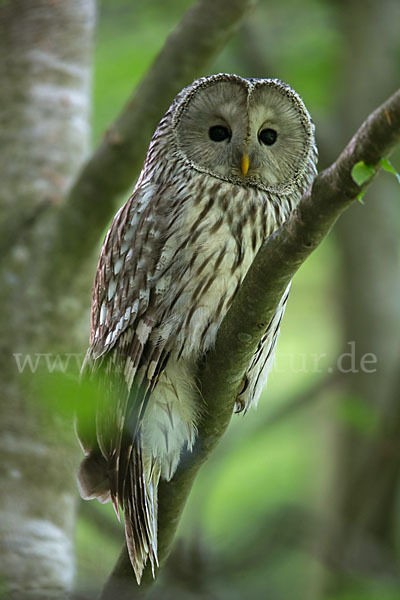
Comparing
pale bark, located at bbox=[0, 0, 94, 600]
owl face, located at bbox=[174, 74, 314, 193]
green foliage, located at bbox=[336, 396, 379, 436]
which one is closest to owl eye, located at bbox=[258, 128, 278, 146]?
owl face, located at bbox=[174, 74, 314, 193]

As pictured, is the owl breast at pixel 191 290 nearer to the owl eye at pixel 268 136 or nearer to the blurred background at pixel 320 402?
the owl eye at pixel 268 136

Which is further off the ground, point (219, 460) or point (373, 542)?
point (219, 460)

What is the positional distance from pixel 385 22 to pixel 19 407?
4.56m

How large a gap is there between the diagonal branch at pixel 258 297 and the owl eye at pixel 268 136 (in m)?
1.00

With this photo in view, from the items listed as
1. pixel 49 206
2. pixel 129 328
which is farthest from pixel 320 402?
pixel 129 328

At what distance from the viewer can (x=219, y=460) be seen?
17.5 feet

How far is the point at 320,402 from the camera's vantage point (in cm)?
701

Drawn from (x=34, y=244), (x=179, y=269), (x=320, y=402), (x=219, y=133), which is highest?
(x=219, y=133)

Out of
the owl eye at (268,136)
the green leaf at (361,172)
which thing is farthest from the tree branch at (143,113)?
the green leaf at (361,172)

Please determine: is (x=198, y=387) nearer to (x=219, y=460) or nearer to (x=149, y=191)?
(x=149, y=191)

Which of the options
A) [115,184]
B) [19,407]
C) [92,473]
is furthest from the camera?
[19,407]

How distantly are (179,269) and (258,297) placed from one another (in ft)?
2.84

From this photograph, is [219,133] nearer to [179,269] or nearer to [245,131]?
[245,131]

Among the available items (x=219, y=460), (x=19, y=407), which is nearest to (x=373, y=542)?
(x=219, y=460)
